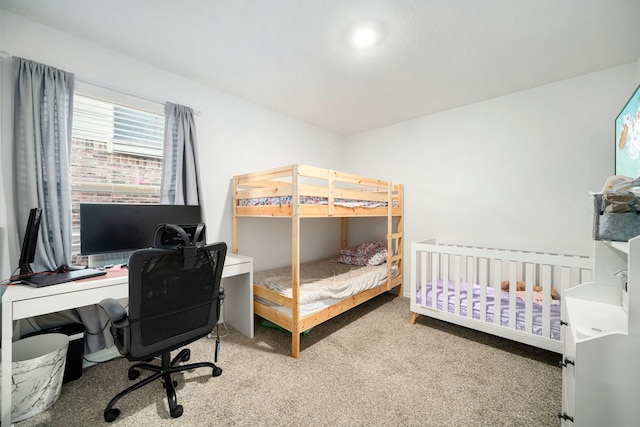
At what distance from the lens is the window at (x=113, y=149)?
6.58ft

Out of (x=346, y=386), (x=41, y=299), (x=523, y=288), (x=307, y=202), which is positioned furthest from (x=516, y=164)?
(x=41, y=299)

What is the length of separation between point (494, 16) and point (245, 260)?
8.85 feet

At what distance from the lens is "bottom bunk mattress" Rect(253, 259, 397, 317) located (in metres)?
2.25

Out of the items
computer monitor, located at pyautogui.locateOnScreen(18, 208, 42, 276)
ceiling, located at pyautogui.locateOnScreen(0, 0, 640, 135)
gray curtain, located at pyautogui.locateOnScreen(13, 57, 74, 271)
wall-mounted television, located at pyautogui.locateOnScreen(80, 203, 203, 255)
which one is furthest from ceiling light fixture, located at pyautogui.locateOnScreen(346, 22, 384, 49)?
computer monitor, located at pyautogui.locateOnScreen(18, 208, 42, 276)

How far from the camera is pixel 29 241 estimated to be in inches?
62.6

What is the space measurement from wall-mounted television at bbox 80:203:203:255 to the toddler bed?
2.50m

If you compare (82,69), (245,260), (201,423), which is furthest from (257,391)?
(82,69)

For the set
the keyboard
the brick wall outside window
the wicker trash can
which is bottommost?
the wicker trash can

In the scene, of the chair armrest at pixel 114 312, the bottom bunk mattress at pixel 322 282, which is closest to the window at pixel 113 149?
the chair armrest at pixel 114 312

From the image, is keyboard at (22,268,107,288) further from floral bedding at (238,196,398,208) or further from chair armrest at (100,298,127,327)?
floral bedding at (238,196,398,208)

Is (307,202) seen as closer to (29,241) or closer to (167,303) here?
(167,303)

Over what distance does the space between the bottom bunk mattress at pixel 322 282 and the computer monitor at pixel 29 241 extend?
5.27ft

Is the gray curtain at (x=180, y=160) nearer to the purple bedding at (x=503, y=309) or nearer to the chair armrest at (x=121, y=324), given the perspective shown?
the chair armrest at (x=121, y=324)

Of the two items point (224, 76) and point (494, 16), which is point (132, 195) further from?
point (494, 16)
